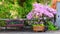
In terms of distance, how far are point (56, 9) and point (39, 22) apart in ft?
5.70

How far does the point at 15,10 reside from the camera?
55.1 ft

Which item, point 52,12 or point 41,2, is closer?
point 52,12

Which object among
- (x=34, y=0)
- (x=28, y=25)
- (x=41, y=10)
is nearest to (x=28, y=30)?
(x=28, y=25)

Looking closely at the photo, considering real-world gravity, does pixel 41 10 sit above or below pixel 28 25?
above

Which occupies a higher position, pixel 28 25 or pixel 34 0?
pixel 34 0

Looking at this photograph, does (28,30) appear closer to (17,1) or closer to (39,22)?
(39,22)

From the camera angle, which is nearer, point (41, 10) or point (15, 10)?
point (41, 10)

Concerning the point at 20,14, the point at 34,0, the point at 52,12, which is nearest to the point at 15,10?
the point at 20,14

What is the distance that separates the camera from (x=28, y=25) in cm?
1599

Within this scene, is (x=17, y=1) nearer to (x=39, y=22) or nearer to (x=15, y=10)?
(x=15, y=10)

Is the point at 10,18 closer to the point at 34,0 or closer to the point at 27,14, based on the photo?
the point at 27,14

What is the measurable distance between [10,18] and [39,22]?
209 cm

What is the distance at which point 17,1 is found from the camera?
57.6 ft

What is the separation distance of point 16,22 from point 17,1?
2397 millimetres
